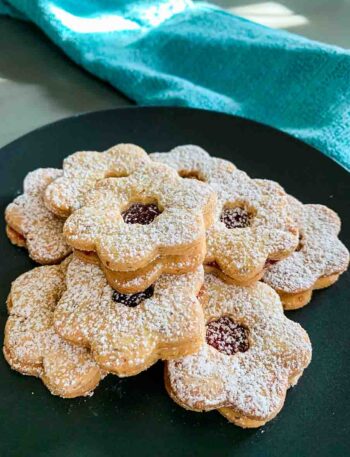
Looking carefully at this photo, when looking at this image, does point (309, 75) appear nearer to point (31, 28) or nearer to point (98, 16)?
point (98, 16)

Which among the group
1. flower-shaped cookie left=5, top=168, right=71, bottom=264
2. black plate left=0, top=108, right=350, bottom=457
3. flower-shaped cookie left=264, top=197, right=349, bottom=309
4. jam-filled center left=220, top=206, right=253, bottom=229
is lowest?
black plate left=0, top=108, right=350, bottom=457

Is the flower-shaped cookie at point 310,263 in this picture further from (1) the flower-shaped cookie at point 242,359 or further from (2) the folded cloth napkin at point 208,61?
(2) the folded cloth napkin at point 208,61

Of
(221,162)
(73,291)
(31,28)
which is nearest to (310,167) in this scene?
(221,162)

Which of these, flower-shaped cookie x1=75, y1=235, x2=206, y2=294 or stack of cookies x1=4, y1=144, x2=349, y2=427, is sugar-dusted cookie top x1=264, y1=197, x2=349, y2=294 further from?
flower-shaped cookie x1=75, y1=235, x2=206, y2=294

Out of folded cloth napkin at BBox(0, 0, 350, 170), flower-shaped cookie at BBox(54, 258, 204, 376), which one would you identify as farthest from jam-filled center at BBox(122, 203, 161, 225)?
folded cloth napkin at BBox(0, 0, 350, 170)

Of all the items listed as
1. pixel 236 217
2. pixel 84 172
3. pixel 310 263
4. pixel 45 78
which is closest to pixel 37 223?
pixel 84 172

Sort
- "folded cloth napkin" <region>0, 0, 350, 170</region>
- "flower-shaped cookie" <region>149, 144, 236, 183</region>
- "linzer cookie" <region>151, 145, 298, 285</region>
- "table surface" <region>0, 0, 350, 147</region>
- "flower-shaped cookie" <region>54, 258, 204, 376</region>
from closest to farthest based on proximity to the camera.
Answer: "flower-shaped cookie" <region>54, 258, 204, 376</region>
"linzer cookie" <region>151, 145, 298, 285</region>
"flower-shaped cookie" <region>149, 144, 236, 183</region>
"folded cloth napkin" <region>0, 0, 350, 170</region>
"table surface" <region>0, 0, 350, 147</region>

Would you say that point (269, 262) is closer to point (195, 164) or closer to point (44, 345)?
point (195, 164)
